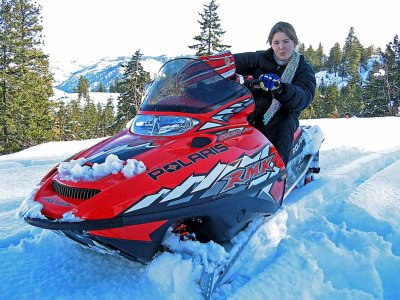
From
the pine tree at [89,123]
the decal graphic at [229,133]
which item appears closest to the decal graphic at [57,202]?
the decal graphic at [229,133]

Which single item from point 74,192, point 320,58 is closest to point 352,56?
point 320,58

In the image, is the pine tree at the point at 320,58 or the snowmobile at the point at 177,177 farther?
the pine tree at the point at 320,58

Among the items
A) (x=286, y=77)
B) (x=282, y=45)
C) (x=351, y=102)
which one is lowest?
(x=351, y=102)

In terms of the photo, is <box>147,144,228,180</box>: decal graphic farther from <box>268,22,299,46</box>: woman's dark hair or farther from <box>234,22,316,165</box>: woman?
<box>268,22,299,46</box>: woman's dark hair

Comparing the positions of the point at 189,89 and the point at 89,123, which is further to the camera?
the point at 89,123

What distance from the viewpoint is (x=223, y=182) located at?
2439 millimetres

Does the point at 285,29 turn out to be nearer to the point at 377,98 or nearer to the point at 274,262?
the point at 274,262

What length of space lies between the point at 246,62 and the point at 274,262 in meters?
2.34

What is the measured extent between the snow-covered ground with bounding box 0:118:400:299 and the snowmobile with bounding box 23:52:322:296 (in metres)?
0.20

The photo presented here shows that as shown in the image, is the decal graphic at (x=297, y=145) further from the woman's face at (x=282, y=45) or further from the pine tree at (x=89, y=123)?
the pine tree at (x=89, y=123)

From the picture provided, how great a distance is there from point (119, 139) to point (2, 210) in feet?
5.52

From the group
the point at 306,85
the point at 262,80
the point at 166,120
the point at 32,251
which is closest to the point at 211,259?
the point at 166,120

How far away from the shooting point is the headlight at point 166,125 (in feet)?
8.50

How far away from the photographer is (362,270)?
2482 millimetres
